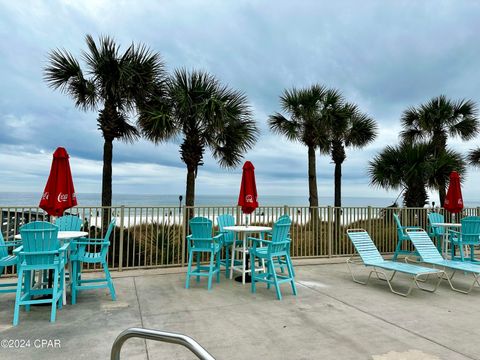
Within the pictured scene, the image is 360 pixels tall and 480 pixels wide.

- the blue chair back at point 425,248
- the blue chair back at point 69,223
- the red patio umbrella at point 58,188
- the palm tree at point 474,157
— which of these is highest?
the palm tree at point 474,157

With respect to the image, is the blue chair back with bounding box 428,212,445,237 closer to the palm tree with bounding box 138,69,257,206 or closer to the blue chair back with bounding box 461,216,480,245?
the blue chair back with bounding box 461,216,480,245

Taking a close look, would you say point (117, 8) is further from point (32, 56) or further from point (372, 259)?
point (372, 259)

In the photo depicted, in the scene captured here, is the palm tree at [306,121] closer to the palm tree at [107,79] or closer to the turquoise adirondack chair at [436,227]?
the turquoise adirondack chair at [436,227]

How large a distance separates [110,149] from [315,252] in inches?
250

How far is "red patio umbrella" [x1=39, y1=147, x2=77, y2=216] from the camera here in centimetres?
435

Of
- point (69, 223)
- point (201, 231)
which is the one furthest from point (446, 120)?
point (69, 223)

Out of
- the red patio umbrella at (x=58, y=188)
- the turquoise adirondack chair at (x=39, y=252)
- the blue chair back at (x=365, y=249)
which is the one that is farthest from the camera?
the blue chair back at (x=365, y=249)

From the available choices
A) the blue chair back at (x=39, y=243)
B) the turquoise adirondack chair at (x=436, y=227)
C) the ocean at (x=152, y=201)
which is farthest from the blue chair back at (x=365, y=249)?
the ocean at (x=152, y=201)

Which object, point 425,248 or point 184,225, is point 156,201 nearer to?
point 184,225

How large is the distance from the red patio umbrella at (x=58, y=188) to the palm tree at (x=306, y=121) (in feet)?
29.8

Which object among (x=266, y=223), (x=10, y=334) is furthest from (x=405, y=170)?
(x=10, y=334)

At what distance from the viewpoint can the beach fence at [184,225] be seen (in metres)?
6.18

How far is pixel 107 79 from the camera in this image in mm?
8438

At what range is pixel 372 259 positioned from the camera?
5754mm
